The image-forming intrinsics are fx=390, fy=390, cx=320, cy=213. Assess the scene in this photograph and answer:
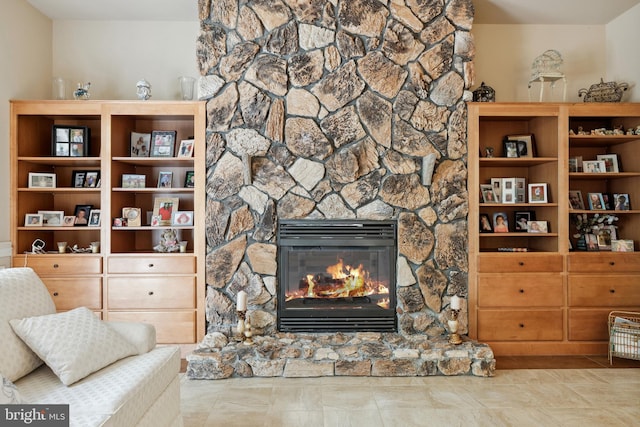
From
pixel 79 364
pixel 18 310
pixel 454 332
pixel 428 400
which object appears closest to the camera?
pixel 79 364

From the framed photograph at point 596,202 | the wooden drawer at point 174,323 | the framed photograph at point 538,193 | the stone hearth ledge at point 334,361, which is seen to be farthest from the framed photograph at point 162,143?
the framed photograph at point 596,202

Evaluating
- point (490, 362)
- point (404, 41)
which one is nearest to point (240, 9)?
point (404, 41)

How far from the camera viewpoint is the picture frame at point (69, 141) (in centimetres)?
347

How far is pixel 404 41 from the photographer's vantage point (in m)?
3.33

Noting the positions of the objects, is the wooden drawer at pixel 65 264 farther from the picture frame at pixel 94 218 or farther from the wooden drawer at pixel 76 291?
the picture frame at pixel 94 218

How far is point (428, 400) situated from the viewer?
8.39 feet

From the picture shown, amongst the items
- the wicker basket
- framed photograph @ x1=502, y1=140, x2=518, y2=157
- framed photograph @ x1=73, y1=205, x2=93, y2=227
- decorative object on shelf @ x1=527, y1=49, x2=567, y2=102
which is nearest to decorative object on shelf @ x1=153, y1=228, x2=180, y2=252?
framed photograph @ x1=73, y1=205, x2=93, y2=227

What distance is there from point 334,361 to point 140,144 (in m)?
2.60

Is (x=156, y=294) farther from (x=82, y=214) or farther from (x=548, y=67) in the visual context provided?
(x=548, y=67)

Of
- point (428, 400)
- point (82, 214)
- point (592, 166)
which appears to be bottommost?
point (428, 400)

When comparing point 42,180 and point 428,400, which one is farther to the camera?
point 42,180

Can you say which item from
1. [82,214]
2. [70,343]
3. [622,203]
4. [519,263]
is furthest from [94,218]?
[622,203]

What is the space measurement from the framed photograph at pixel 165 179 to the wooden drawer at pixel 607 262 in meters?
3.64

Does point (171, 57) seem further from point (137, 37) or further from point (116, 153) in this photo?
point (116, 153)
